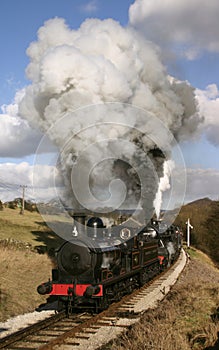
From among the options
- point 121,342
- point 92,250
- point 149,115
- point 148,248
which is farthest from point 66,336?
point 149,115

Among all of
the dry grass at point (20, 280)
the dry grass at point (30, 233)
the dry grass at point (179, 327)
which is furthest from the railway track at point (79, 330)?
the dry grass at point (30, 233)

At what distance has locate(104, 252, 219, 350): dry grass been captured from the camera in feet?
26.2

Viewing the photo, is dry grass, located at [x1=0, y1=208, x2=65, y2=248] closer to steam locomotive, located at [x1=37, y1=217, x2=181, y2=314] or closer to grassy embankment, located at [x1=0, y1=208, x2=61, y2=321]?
grassy embankment, located at [x1=0, y1=208, x2=61, y2=321]

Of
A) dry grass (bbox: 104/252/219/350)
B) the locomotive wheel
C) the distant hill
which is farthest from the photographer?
the distant hill

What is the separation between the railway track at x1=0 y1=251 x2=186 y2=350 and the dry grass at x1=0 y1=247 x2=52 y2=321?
6.52 feet

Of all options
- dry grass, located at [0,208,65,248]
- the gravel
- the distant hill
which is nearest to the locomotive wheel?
the gravel

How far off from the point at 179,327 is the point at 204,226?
43.6 metres

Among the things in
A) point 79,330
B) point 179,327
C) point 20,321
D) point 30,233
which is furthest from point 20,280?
point 30,233

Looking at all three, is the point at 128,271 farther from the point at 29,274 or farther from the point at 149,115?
the point at 149,115

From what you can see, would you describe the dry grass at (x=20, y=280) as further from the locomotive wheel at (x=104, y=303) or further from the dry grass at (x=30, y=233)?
the dry grass at (x=30, y=233)

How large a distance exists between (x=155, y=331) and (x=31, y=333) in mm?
3146

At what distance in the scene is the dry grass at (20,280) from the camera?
13.1m

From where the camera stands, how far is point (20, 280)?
15.9 meters

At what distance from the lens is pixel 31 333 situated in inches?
381
